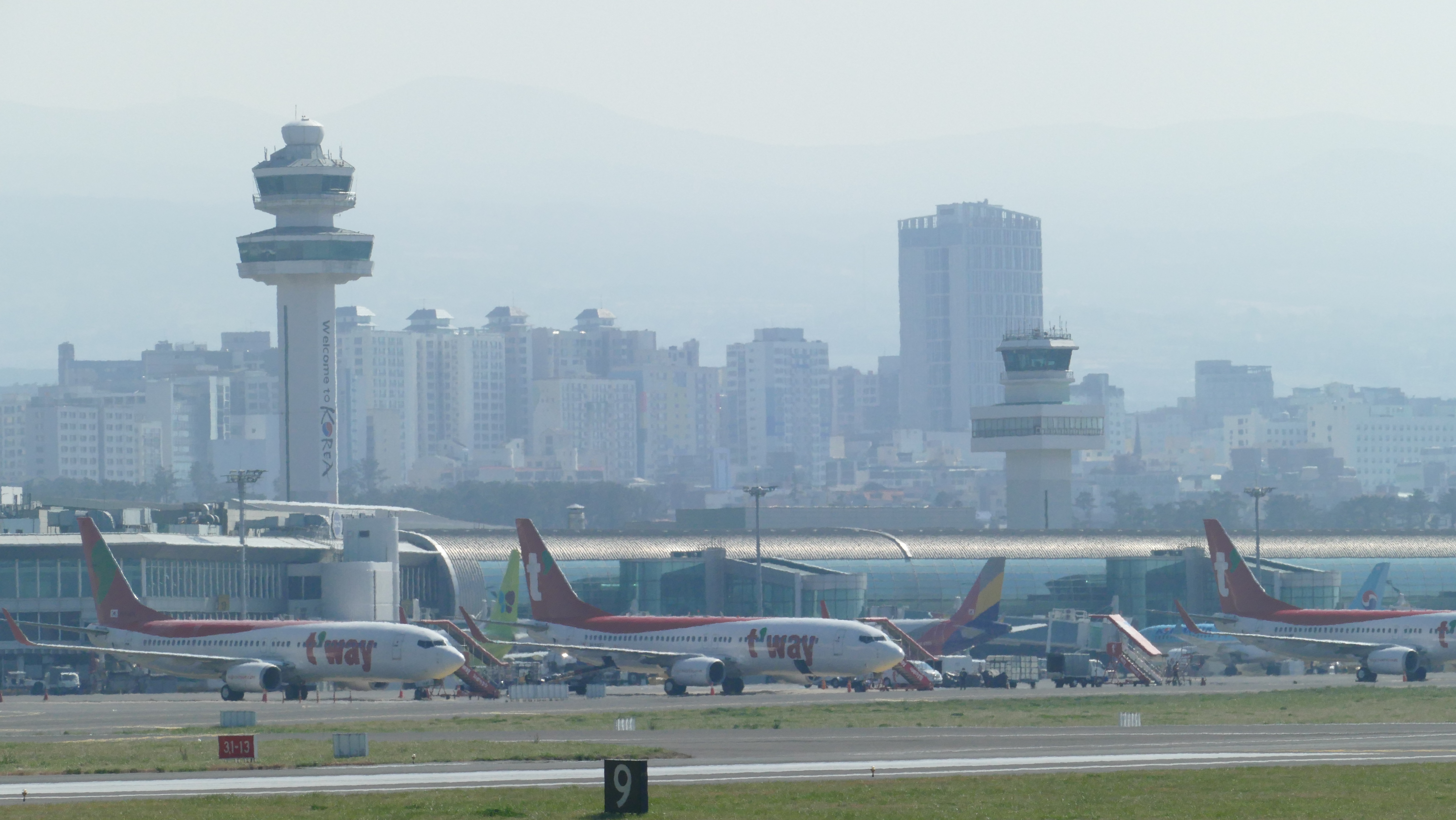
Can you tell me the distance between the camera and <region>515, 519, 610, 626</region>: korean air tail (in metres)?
109

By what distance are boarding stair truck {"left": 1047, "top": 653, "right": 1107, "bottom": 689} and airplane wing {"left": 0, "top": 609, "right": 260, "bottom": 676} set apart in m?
38.2

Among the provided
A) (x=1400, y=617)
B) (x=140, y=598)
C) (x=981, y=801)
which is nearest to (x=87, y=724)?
(x=981, y=801)

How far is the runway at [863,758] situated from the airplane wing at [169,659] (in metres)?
34.8

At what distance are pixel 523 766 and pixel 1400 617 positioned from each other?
69814 millimetres

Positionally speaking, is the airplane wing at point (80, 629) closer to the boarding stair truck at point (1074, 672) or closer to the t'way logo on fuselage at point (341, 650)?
the t'way logo on fuselage at point (341, 650)

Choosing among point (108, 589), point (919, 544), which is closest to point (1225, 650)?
point (919, 544)

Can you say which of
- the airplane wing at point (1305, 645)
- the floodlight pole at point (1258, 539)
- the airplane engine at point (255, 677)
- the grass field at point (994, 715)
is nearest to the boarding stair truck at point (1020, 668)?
the airplane wing at point (1305, 645)

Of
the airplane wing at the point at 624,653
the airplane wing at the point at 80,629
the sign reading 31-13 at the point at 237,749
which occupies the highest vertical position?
the airplane wing at the point at 80,629

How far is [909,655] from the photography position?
12431cm

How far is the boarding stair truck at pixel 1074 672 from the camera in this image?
10944 centimetres

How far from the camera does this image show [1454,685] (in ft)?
328

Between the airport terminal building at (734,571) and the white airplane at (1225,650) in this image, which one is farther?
the airport terminal building at (734,571)

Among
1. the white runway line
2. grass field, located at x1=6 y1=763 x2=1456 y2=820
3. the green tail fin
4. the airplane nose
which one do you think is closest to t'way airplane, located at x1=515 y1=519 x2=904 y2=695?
the airplane nose

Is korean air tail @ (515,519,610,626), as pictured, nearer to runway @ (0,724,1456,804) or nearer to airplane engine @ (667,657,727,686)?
airplane engine @ (667,657,727,686)
